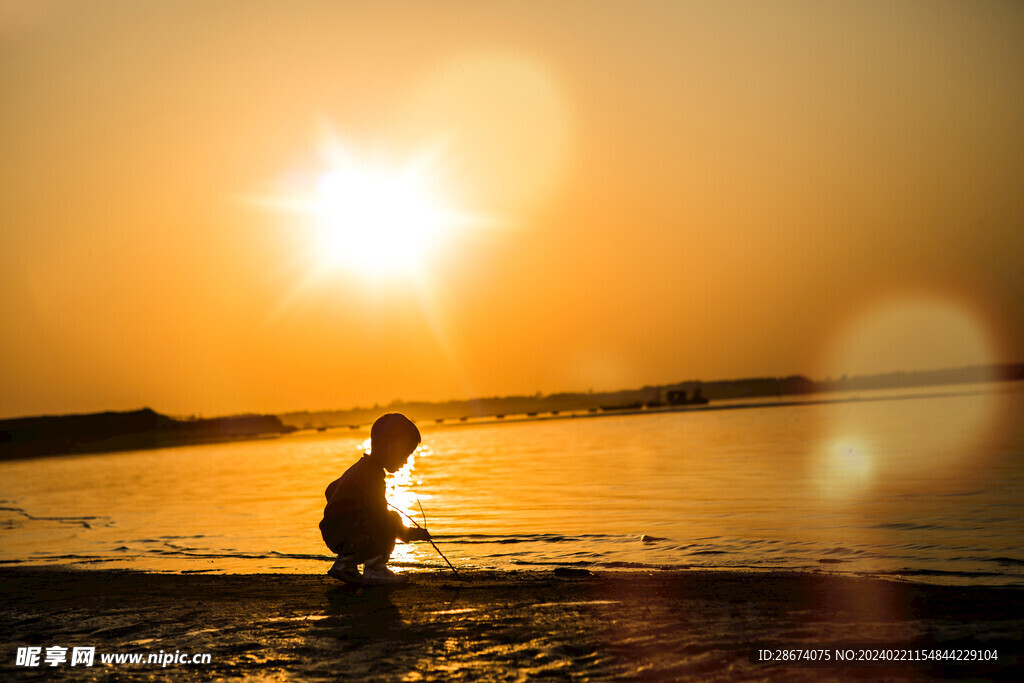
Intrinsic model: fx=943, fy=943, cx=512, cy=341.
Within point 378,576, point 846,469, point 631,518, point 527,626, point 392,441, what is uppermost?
point 846,469

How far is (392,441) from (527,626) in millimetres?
2866

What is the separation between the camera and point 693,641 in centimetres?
643

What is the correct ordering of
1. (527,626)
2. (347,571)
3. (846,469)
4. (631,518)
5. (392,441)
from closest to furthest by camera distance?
1. (527,626)
2. (347,571)
3. (392,441)
4. (631,518)
5. (846,469)

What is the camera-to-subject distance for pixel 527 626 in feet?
23.4

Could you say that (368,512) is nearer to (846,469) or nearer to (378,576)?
(378,576)

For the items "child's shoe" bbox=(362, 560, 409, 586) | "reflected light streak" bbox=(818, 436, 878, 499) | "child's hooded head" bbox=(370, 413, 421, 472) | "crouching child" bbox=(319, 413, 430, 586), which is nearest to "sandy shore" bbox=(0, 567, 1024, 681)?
"child's shoe" bbox=(362, 560, 409, 586)

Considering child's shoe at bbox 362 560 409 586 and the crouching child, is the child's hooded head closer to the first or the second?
the crouching child

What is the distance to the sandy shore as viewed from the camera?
5.91 meters

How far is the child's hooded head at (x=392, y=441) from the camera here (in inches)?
370

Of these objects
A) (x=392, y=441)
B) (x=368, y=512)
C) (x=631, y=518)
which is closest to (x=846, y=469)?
(x=631, y=518)

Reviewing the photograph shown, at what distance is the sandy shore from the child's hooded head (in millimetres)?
1266

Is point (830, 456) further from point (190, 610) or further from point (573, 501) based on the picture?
point (190, 610)

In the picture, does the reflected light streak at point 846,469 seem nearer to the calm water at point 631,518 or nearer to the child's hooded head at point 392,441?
the calm water at point 631,518

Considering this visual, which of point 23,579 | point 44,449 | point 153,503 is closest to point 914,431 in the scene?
point 153,503
